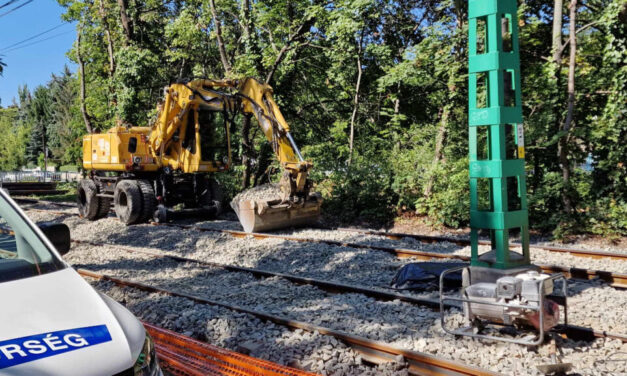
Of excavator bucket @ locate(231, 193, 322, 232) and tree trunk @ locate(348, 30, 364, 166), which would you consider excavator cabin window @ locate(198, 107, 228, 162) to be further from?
tree trunk @ locate(348, 30, 364, 166)

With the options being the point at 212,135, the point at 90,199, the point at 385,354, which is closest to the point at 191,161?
the point at 212,135

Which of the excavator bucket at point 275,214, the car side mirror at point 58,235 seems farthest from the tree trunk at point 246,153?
the car side mirror at point 58,235

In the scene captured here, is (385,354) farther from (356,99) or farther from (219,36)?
(219,36)

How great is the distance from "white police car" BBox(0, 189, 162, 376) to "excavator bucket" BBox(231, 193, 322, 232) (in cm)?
864

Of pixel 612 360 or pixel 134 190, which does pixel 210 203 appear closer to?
pixel 134 190

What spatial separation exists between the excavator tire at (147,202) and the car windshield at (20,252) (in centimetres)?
1147

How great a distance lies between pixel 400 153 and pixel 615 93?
19.3 feet

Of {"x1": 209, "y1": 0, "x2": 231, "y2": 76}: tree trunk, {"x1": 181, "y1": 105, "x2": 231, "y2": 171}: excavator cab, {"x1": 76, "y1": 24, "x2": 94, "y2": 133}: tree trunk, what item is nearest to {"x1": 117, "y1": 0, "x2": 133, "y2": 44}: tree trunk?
{"x1": 76, "y1": 24, "x2": 94, "y2": 133}: tree trunk

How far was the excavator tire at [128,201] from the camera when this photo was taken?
14617 millimetres

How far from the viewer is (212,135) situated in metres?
15.0

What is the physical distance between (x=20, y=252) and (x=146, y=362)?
121cm

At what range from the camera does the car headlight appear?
2604mm

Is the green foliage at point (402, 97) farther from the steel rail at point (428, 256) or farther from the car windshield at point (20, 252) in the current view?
the car windshield at point (20, 252)

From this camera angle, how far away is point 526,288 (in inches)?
183
